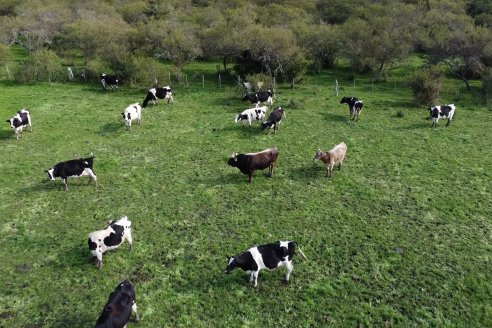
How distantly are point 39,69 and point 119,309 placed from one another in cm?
3143

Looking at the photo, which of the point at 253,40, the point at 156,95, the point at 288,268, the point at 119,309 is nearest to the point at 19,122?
the point at 156,95

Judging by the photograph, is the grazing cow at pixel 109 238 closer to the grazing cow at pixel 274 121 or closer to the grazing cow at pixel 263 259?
the grazing cow at pixel 263 259

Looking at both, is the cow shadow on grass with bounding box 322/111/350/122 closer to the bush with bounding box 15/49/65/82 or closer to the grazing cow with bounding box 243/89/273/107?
the grazing cow with bounding box 243/89/273/107

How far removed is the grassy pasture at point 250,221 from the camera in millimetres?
11133

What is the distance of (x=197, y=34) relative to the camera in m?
41.2

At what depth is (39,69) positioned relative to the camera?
3478 cm

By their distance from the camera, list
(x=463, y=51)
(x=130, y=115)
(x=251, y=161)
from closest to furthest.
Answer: (x=251, y=161) → (x=130, y=115) → (x=463, y=51)

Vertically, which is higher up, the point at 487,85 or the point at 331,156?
the point at 487,85

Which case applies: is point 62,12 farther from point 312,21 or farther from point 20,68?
point 312,21

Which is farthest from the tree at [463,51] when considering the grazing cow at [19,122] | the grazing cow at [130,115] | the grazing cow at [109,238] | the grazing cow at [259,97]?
the grazing cow at [19,122]

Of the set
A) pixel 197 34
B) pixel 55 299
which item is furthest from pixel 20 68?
pixel 55 299

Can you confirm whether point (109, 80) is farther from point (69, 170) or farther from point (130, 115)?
point (69, 170)

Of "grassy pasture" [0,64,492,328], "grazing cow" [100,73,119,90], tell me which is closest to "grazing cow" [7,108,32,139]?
"grassy pasture" [0,64,492,328]

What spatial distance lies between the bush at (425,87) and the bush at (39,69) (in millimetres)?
30203
